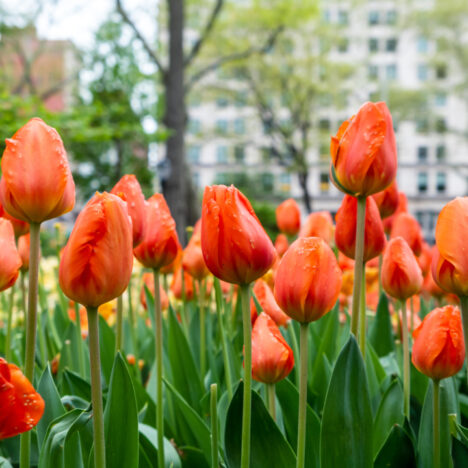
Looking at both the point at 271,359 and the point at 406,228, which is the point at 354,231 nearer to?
the point at 271,359

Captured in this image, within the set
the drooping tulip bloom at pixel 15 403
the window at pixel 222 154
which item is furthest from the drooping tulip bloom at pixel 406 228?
the window at pixel 222 154

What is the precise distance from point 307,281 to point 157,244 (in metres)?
0.38

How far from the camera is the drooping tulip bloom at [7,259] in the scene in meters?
0.84

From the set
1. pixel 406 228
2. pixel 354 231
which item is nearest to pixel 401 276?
pixel 354 231

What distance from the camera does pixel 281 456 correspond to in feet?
2.58

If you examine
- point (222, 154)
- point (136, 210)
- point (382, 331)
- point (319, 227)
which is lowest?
point (382, 331)

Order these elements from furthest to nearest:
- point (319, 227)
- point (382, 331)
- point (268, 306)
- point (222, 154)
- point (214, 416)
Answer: point (222, 154)
point (319, 227)
point (382, 331)
point (268, 306)
point (214, 416)

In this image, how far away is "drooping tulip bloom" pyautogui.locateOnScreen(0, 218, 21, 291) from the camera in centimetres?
84

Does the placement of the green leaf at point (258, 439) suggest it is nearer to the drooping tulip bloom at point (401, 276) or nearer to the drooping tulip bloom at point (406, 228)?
the drooping tulip bloom at point (401, 276)

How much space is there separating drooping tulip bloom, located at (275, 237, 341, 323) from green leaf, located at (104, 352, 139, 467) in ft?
0.70

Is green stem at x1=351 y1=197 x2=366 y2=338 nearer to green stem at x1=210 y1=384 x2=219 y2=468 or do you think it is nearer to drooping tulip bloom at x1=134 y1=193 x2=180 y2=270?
green stem at x1=210 y1=384 x2=219 y2=468

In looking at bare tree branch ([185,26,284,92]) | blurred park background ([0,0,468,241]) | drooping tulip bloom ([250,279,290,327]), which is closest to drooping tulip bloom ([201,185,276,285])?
drooping tulip bloom ([250,279,290,327])

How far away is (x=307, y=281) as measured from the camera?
72 cm

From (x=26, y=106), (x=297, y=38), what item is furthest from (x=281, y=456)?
(x=297, y=38)
